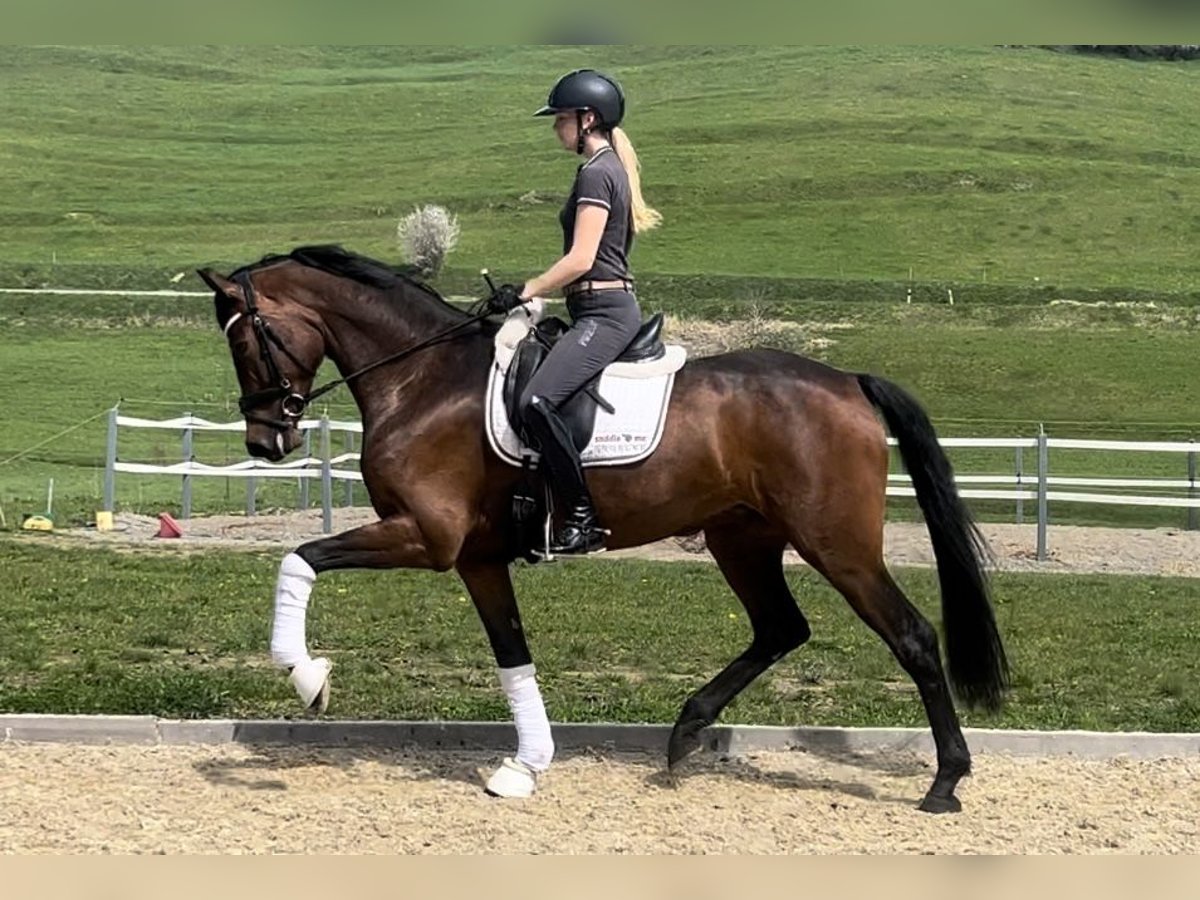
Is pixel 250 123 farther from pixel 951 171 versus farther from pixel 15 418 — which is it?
pixel 15 418

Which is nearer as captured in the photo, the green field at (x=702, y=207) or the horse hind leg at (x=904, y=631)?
the horse hind leg at (x=904, y=631)

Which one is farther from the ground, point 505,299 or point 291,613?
point 505,299

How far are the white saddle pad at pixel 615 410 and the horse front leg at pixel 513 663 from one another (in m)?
0.67

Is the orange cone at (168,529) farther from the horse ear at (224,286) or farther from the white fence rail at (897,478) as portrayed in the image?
the horse ear at (224,286)

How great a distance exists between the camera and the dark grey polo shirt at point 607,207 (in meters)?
6.75

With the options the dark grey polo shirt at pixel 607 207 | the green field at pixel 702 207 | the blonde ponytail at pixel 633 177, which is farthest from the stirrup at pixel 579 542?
the green field at pixel 702 207

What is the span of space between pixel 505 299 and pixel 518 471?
77 cm

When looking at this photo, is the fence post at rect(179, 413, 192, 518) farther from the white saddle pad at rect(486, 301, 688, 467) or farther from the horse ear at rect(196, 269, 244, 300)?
the white saddle pad at rect(486, 301, 688, 467)

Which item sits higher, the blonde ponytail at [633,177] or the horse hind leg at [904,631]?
the blonde ponytail at [633,177]

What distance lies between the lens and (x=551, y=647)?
11.2 m

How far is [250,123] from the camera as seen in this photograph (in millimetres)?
91938

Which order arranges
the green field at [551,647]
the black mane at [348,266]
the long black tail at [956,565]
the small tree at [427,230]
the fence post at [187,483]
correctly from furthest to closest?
1. the small tree at [427,230]
2. the fence post at [187,483]
3. the green field at [551,647]
4. the black mane at [348,266]
5. the long black tail at [956,565]

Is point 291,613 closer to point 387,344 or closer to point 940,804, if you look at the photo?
point 387,344

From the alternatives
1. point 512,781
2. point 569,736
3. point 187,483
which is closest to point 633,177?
point 512,781
